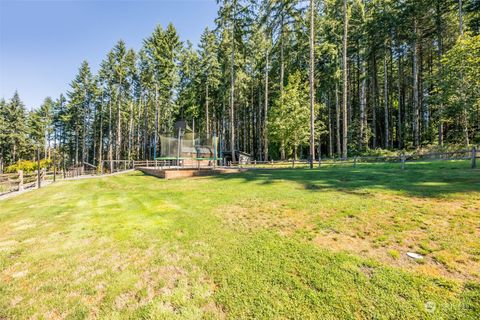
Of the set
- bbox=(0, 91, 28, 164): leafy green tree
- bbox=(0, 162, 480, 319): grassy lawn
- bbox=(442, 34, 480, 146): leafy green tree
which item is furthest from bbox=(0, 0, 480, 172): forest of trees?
bbox=(0, 91, 28, 164): leafy green tree

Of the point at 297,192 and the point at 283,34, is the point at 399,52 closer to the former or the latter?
the point at 283,34

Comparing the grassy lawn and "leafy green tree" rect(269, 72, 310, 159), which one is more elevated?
"leafy green tree" rect(269, 72, 310, 159)

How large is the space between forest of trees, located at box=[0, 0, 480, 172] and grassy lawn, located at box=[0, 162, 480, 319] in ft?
32.8

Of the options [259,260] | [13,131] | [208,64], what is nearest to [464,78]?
[259,260]

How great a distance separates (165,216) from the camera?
579cm

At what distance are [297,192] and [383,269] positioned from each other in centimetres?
400

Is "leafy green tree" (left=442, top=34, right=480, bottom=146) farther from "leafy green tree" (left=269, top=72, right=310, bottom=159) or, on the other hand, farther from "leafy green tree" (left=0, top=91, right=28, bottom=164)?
"leafy green tree" (left=0, top=91, right=28, bottom=164)

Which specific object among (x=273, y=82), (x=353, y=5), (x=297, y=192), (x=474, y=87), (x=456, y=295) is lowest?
(x=456, y=295)

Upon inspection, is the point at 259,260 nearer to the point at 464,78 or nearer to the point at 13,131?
the point at 464,78

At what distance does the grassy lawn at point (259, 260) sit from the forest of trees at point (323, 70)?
10008mm

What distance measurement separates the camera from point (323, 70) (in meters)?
24.6

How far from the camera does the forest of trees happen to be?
17047 mm

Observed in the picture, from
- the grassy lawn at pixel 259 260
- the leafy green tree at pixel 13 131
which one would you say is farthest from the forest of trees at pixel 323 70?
the leafy green tree at pixel 13 131

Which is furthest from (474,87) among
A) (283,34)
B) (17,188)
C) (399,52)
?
(17,188)
